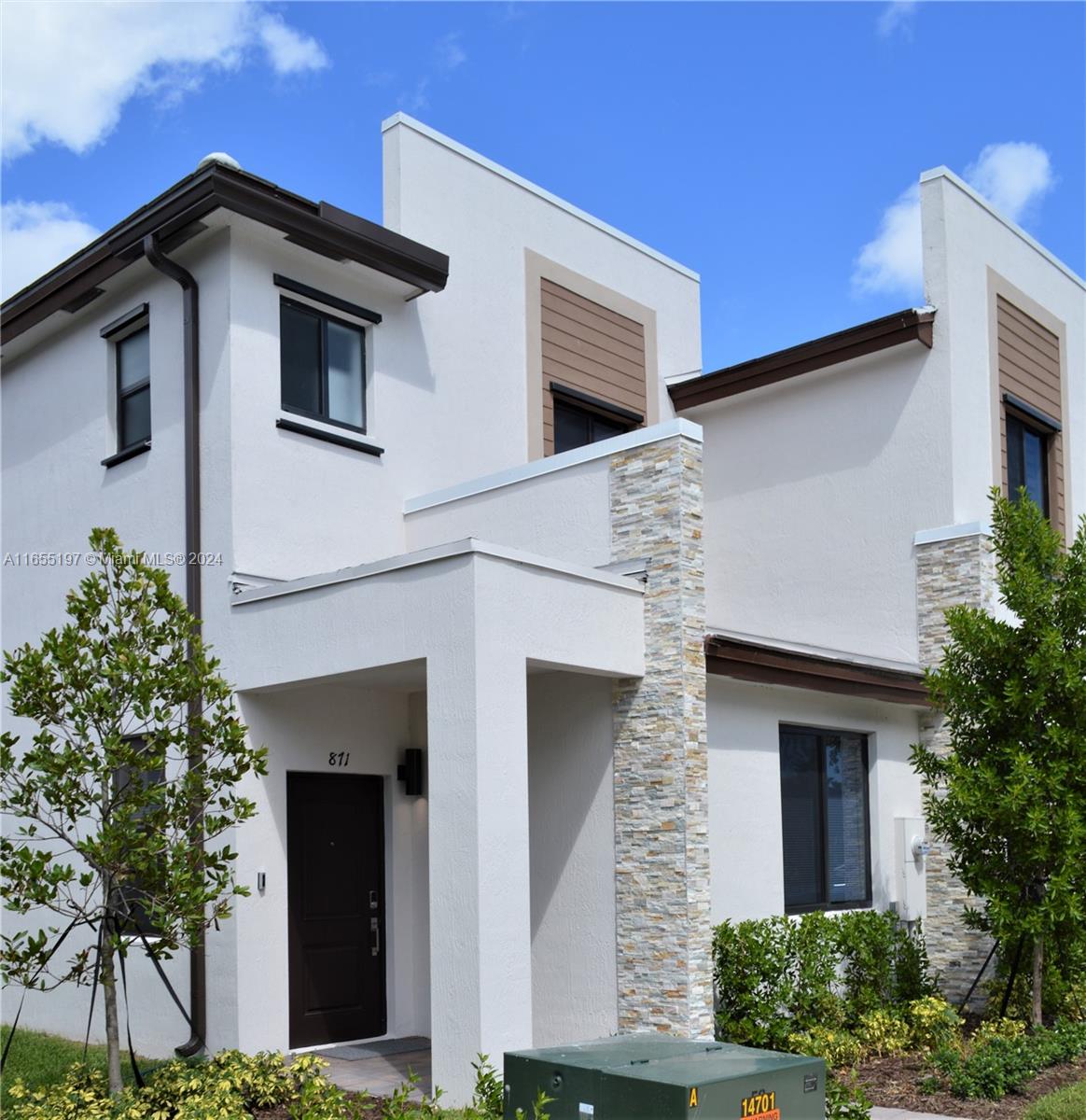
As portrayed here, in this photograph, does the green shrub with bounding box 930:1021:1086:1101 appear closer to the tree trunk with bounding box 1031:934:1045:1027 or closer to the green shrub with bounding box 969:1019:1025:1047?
the green shrub with bounding box 969:1019:1025:1047

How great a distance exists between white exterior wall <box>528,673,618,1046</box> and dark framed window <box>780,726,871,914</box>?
8.25 ft

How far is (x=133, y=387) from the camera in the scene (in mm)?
13055

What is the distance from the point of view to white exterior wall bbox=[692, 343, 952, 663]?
1473 cm

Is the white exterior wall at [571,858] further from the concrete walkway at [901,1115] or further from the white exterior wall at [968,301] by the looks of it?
the white exterior wall at [968,301]

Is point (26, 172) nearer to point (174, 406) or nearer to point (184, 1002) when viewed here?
point (174, 406)

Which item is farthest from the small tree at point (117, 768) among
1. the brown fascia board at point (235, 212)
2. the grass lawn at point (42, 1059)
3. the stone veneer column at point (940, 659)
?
the stone veneer column at point (940, 659)

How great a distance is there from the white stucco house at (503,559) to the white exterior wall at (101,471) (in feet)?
0.16

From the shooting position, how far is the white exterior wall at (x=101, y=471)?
11664 mm

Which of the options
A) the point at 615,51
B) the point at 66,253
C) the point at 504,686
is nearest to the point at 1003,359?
the point at 615,51

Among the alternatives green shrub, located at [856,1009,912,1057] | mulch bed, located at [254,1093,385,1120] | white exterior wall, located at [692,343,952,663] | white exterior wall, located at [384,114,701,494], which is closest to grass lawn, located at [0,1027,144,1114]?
mulch bed, located at [254,1093,385,1120]

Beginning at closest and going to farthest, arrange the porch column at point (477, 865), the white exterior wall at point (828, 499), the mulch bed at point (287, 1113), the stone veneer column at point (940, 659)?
the mulch bed at point (287, 1113), the porch column at point (477, 865), the stone veneer column at point (940, 659), the white exterior wall at point (828, 499)

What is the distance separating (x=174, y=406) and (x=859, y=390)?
25.4 feet

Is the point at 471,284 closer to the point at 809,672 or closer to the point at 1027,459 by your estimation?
the point at 809,672

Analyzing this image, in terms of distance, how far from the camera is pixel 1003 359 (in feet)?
52.5
